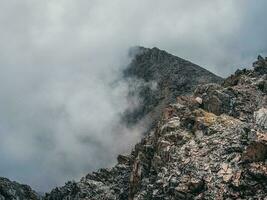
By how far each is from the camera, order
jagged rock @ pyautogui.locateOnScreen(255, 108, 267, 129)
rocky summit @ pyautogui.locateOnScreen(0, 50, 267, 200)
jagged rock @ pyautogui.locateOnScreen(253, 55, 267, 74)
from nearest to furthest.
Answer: rocky summit @ pyautogui.locateOnScreen(0, 50, 267, 200)
jagged rock @ pyautogui.locateOnScreen(255, 108, 267, 129)
jagged rock @ pyautogui.locateOnScreen(253, 55, 267, 74)

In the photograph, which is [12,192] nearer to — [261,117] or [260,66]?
[260,66]

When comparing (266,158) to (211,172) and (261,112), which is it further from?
(261,112)

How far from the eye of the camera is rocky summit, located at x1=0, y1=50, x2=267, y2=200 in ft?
342

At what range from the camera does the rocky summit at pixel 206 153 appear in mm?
104250

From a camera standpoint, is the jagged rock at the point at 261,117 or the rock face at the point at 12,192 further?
the rock face at the point at 12,192

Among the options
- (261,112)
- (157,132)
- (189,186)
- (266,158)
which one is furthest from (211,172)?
(157,132)

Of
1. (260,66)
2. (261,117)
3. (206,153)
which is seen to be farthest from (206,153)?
(260,66)

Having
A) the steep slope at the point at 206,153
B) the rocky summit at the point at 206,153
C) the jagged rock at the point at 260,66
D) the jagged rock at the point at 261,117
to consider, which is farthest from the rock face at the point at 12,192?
the jagged rock at the point at 260,66

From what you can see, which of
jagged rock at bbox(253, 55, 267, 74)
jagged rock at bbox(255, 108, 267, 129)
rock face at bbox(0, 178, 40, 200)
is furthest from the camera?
rock face at bbox(0, 178, 40, 200)

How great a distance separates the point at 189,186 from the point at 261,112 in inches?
1302

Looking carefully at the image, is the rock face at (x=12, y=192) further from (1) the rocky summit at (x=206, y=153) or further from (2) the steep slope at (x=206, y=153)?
(2) the steep slope at (x=206, y=153)

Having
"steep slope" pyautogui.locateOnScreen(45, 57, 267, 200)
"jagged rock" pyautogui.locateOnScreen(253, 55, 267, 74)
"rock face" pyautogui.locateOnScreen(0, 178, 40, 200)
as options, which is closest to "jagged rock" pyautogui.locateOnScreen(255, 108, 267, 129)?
"steep slope" pyautogui.locateOnScreen(45, 57, 267, 200)

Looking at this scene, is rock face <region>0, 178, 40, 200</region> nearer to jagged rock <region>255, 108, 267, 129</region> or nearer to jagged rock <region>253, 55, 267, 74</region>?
jagged rock <region>255, 108, 267, 129</region>

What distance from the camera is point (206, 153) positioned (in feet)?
387
